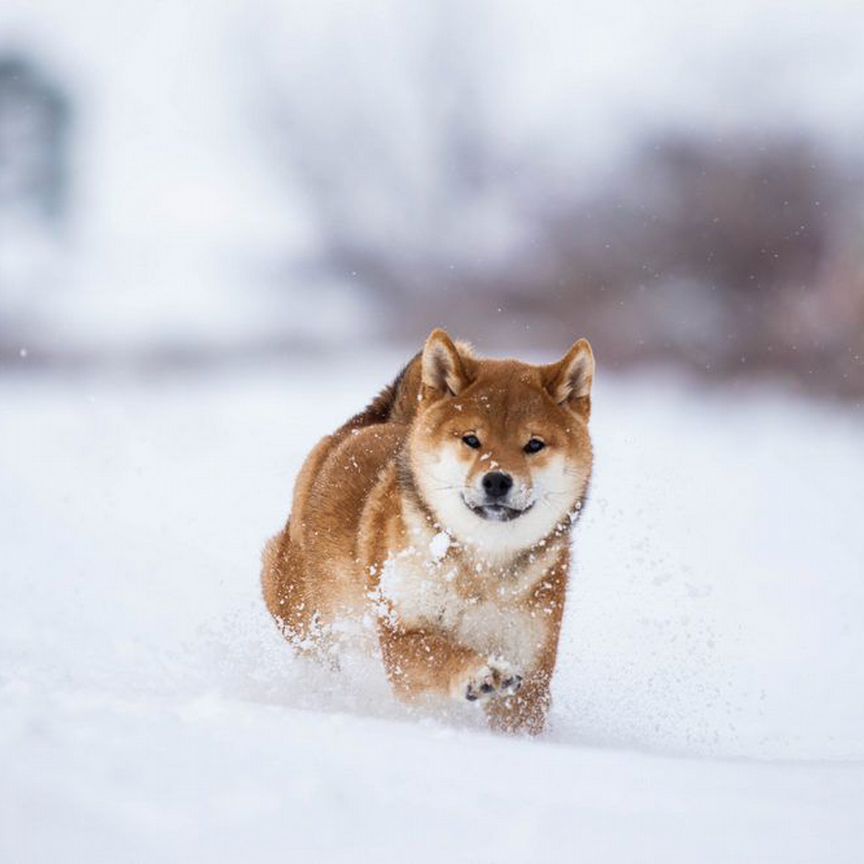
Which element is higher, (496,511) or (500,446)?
(500,446)

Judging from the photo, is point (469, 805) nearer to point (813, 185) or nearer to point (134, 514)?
point (134, 514)

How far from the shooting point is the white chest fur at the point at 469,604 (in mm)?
3902

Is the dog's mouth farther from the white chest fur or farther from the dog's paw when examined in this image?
the dog's paw

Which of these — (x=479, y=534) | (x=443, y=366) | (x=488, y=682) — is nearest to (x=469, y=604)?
(x=479, y=534)

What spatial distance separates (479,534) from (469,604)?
0.73 feet

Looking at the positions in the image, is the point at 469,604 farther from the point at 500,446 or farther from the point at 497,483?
the point at 500,446

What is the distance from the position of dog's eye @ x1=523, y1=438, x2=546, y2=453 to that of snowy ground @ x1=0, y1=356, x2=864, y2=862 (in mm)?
870

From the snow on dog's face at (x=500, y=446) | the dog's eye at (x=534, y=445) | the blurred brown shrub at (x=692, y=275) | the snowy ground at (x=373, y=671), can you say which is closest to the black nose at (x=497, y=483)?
the snow on dog's face at (x=500, y=446)

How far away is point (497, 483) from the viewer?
3854 mm

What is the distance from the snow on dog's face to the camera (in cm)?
392

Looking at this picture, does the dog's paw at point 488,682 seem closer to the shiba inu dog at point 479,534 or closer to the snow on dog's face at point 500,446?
the shiba inu dog at point 479,534

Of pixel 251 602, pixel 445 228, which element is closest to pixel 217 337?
pixel 445 228

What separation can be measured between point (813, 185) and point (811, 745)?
24.2 feet

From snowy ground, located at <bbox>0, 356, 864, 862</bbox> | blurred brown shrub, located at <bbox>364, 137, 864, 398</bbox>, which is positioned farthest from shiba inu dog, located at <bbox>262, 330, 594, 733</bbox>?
blurred brown shrub, located at <bbox>364, 137, 864, 398</bbox>
